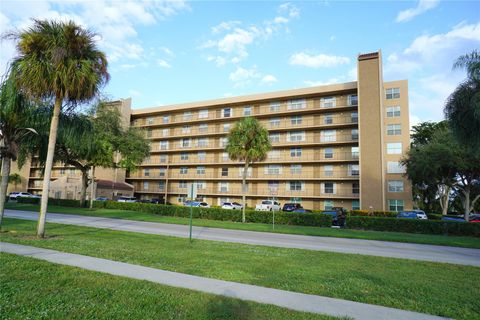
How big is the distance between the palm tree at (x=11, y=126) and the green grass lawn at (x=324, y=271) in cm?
314

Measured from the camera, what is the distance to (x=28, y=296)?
544cm

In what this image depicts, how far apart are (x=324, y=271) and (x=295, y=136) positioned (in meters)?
42.0

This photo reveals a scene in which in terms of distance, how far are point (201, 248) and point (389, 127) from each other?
39.9 metres

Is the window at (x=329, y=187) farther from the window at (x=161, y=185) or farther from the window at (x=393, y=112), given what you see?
the window at (x=161, y=185)

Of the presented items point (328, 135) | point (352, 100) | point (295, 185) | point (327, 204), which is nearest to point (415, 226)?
point (327, 204)

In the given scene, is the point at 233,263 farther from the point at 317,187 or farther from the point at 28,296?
the point at 317,187

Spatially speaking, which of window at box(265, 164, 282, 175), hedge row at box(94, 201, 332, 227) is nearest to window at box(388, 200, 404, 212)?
window at box(265, 164, 282, 175)

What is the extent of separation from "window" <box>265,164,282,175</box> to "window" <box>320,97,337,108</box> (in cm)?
1121

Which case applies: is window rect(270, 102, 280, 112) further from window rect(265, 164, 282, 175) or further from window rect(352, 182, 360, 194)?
window rect(352, 182, 360, 194)

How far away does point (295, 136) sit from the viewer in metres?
49.8

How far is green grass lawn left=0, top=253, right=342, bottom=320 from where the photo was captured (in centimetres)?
486

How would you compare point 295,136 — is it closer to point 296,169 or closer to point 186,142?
point 296,169

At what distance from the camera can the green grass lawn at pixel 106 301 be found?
4859 mm

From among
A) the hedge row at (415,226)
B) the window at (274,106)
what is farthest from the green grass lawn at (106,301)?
the window at (274,106)
